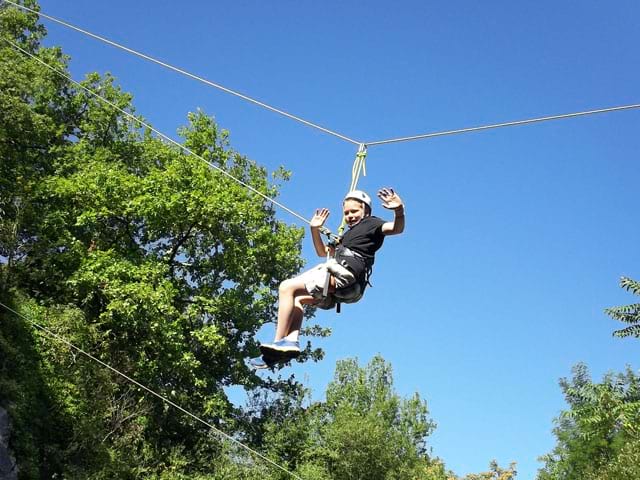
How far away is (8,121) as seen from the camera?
65.8 ft

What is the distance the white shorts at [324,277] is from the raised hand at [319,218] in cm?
45

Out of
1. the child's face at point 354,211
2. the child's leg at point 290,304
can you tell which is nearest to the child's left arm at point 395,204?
the child's face at point 354,211

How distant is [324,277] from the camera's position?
5836 millimetres

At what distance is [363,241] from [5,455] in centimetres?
1288

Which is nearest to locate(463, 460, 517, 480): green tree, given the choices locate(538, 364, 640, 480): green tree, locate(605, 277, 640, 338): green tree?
locate(538, 364, 640, 480): green tree

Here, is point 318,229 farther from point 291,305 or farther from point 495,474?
point 495,474

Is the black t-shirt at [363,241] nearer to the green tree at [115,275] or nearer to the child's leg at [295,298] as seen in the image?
the child's leg at [295,298]

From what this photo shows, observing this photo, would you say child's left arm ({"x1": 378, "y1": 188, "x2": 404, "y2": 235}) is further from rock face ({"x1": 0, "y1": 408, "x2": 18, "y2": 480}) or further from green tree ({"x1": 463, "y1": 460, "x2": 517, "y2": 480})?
green tree ({"x1": 463, "y1": 460, "x2": 517, "y2": 480})

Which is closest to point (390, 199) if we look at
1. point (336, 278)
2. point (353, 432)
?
point (336, 278)

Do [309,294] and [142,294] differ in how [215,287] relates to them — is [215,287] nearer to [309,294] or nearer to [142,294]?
[142,294]

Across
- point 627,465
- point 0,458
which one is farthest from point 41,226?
point 627,465

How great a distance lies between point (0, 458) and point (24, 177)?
27.3 feet

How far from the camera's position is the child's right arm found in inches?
246

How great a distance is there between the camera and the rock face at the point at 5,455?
15.3 metres
